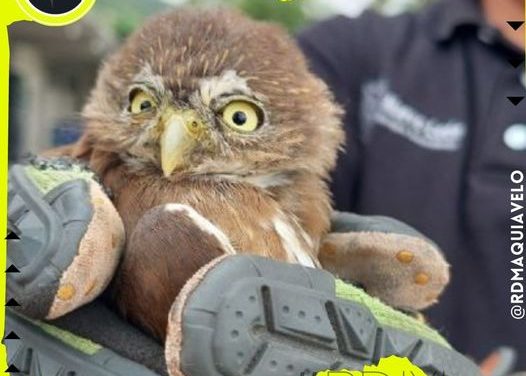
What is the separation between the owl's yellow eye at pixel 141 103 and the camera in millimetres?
757

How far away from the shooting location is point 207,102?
2.43 ft

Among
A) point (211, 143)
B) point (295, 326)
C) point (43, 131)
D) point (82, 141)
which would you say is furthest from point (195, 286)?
point (43, 131)

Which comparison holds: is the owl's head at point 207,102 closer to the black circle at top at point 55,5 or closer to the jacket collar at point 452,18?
the black circle at top at point 55,5

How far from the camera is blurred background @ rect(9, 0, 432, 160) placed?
0.76m

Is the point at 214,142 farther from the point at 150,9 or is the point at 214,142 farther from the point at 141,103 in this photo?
the point at 150,9

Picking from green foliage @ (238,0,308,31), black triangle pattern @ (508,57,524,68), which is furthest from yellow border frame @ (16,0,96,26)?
black triangle pattern @ (508,57,524,68)

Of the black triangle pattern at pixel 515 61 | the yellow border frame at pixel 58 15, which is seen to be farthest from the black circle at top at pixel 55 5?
the black triangle pattern at pixel 515 61

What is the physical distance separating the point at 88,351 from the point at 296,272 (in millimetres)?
189

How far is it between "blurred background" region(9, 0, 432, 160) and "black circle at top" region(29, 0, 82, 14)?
0.02 meters

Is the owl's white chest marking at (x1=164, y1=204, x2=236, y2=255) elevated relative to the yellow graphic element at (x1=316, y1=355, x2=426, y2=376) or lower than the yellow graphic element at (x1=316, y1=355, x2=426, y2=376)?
A: elevated

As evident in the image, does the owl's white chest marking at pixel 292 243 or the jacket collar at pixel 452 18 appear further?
the jacket collar at pixel 452 18

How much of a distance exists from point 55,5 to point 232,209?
246 mm

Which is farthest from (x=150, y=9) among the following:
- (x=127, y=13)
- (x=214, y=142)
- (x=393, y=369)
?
(x=393, y=369)

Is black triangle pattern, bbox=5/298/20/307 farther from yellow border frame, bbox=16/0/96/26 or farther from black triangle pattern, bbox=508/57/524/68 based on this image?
black triangle pattern, bbox=508/57/524/68
